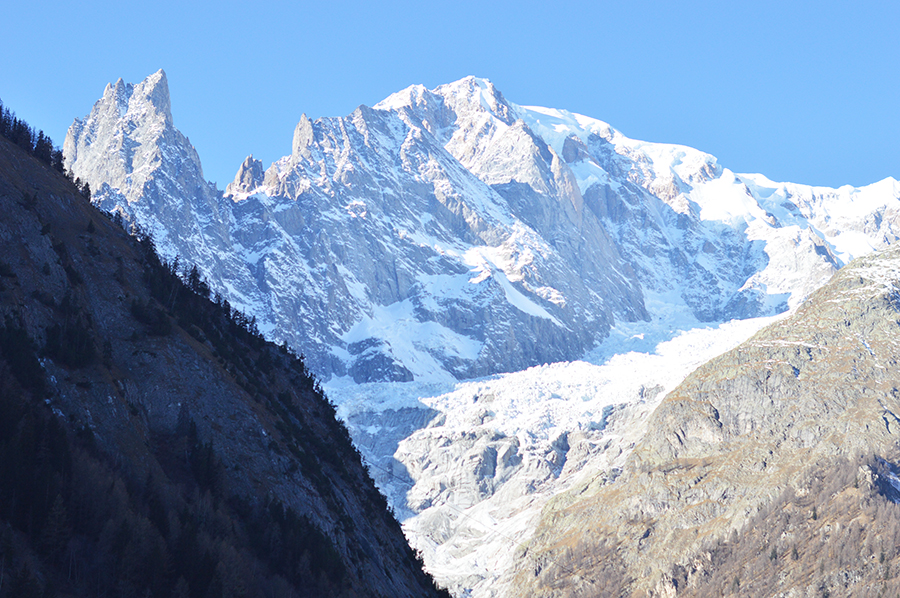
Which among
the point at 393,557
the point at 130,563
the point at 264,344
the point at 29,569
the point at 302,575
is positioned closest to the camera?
the point at 29,569

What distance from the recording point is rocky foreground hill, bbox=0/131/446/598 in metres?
59.8

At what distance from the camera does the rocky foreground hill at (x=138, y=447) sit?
2356 inches

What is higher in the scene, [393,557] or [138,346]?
[138,346]

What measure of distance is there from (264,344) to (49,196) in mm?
38112

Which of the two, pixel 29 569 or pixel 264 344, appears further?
pixel 264 344

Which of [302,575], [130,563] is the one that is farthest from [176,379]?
[130,563]

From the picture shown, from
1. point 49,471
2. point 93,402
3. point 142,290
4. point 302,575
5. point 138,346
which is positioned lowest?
point 302,575

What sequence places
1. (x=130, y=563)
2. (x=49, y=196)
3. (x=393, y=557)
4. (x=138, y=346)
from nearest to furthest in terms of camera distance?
1. (x=130, y=563)
2. (x=138, y=346)
3. (x=49, y=196)
4. (x=393, y=557)

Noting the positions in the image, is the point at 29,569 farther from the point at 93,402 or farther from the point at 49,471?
the point at 93,402

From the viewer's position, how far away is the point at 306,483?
89.9 meters

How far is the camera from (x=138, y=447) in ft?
239

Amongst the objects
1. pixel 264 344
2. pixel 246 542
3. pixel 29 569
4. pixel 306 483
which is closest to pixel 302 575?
pixel 246 542

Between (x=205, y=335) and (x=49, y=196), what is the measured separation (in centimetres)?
1927

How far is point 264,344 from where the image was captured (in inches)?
4783
